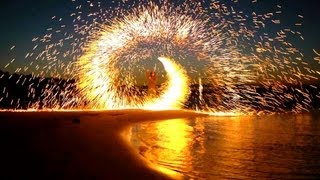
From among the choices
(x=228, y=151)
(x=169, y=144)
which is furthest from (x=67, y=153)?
(x=228, y=151)

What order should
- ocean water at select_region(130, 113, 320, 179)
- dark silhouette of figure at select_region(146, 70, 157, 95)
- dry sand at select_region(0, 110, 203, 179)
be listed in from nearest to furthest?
dry sand at select_region(0, 110, 203, 179), ocean water at select_region(130, 113, 320, 179), dark silhouette of figure at select_region(146, 70, 157, 95)

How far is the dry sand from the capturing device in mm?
8982

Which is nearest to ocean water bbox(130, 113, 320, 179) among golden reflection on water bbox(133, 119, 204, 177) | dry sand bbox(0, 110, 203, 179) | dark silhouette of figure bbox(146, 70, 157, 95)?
golden reflection on water bbox(133, 119, 204, 177)

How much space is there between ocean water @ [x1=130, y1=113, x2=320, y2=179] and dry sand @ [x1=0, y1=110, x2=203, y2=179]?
874mm

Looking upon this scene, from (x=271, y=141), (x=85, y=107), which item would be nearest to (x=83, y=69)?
(x=85, y=107)

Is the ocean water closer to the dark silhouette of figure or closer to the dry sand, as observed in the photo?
the dry sand

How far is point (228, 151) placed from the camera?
14266 mm

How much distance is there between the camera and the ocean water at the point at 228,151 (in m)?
10.7

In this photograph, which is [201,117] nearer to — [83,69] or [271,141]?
[83,69]

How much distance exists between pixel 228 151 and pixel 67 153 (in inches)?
221

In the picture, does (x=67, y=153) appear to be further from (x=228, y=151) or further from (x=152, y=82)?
(x=152, y=82)

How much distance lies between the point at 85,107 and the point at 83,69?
185 inches

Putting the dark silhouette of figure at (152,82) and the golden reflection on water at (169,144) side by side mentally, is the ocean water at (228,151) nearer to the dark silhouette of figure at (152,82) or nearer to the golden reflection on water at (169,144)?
the golden reflection on water at (169,144)

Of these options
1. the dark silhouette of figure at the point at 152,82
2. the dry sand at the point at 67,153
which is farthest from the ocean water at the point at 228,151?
the dark silhouette of figure at the point at 152,82
